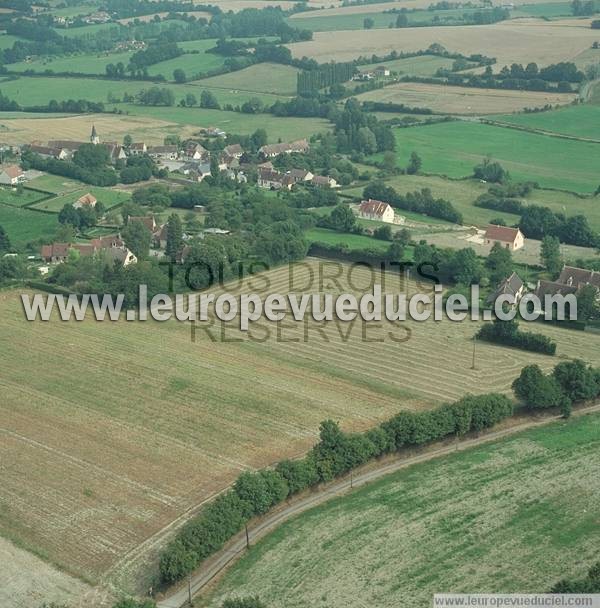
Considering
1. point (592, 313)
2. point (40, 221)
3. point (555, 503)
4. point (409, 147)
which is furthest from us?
point (409, 147)

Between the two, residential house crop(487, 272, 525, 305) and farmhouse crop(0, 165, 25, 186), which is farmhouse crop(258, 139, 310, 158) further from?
residential house crop(487, 272, 525, 305)

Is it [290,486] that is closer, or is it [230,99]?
[290,486]

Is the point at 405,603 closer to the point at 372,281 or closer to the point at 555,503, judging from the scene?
the point at 555,503

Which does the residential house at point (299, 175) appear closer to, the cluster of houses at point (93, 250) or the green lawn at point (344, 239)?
the green lawn at point (344, 239)

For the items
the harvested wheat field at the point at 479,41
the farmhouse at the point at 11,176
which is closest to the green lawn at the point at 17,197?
the farmhouse at the point at 11,176

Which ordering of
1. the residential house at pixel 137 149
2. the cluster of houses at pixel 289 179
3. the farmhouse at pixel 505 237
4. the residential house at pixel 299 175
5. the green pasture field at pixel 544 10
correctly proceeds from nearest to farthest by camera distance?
1. the farmhouse at pixel 505 237
2. the cluster of houses at pixel 289 179
3. the residential house at pixel 299 175
4. the residential house at pixel 137 149
5. the green pasture field at pixel 544 10

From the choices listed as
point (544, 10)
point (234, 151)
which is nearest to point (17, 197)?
point (234, 151)

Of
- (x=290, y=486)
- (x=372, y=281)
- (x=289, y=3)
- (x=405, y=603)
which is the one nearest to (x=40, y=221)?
(x=372, y=281)
